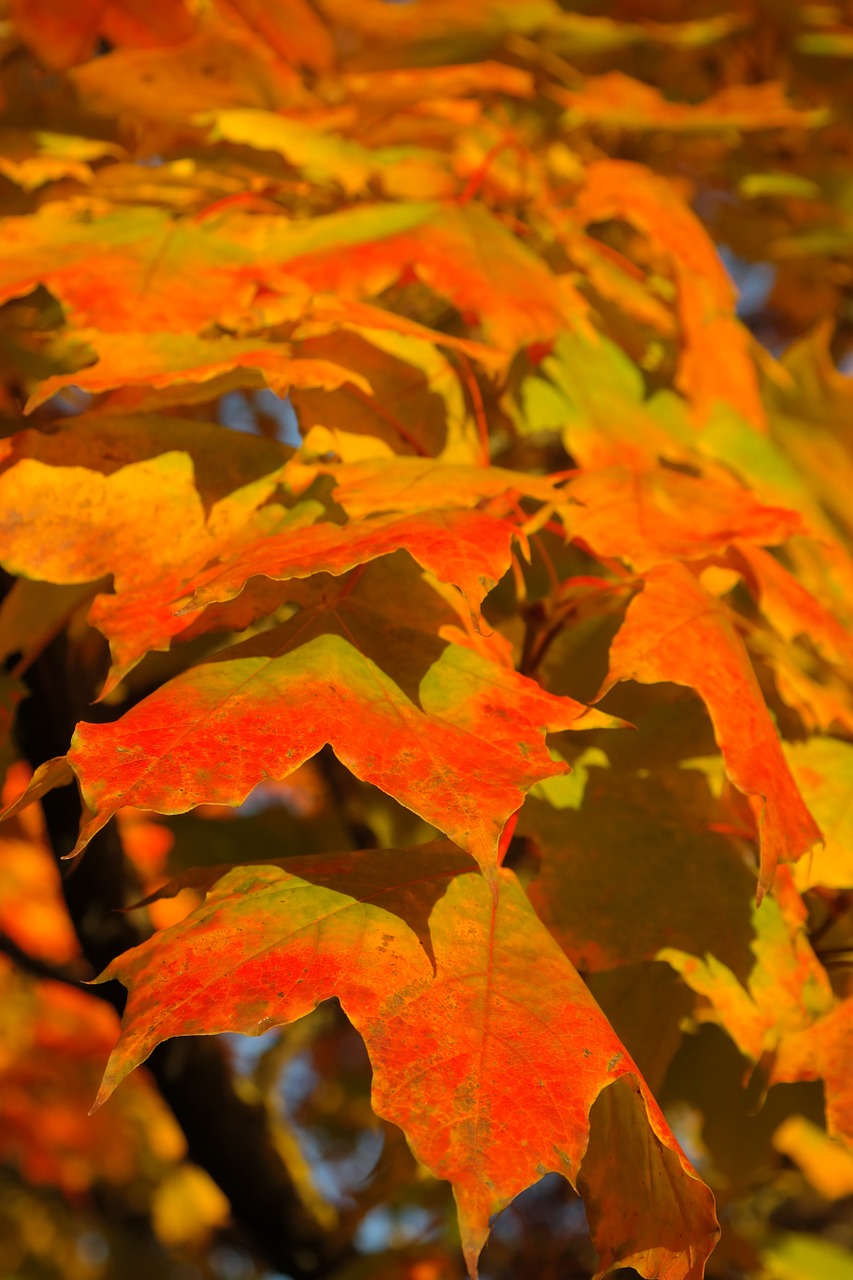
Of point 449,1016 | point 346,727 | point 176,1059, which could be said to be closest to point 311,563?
point 346,727

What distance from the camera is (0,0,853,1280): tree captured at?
479 millimetres

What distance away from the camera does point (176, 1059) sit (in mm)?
1087

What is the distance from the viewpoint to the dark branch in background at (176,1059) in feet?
3.20

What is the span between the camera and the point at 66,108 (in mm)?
971

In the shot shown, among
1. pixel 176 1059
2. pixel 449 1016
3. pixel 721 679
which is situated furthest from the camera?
pixel 176 1059

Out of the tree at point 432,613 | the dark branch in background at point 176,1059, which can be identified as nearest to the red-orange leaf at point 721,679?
the tree at point 432,613

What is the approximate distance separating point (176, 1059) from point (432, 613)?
675mm

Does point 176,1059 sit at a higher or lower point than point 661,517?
lower

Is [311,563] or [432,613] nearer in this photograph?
[311,563]

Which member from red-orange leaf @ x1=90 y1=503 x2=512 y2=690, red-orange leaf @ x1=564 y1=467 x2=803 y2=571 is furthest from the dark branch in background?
red-orange leaf @ x1=564 y1=467 x2=803 y2=571

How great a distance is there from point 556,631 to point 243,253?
33cm

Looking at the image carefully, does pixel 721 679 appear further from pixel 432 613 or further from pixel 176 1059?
pixel 176 1059

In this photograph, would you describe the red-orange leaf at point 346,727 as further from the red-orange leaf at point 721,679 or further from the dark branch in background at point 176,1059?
the dark branch in background at point 176,1059

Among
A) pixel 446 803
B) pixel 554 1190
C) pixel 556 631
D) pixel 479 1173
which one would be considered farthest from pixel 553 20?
pixel 554 1190
